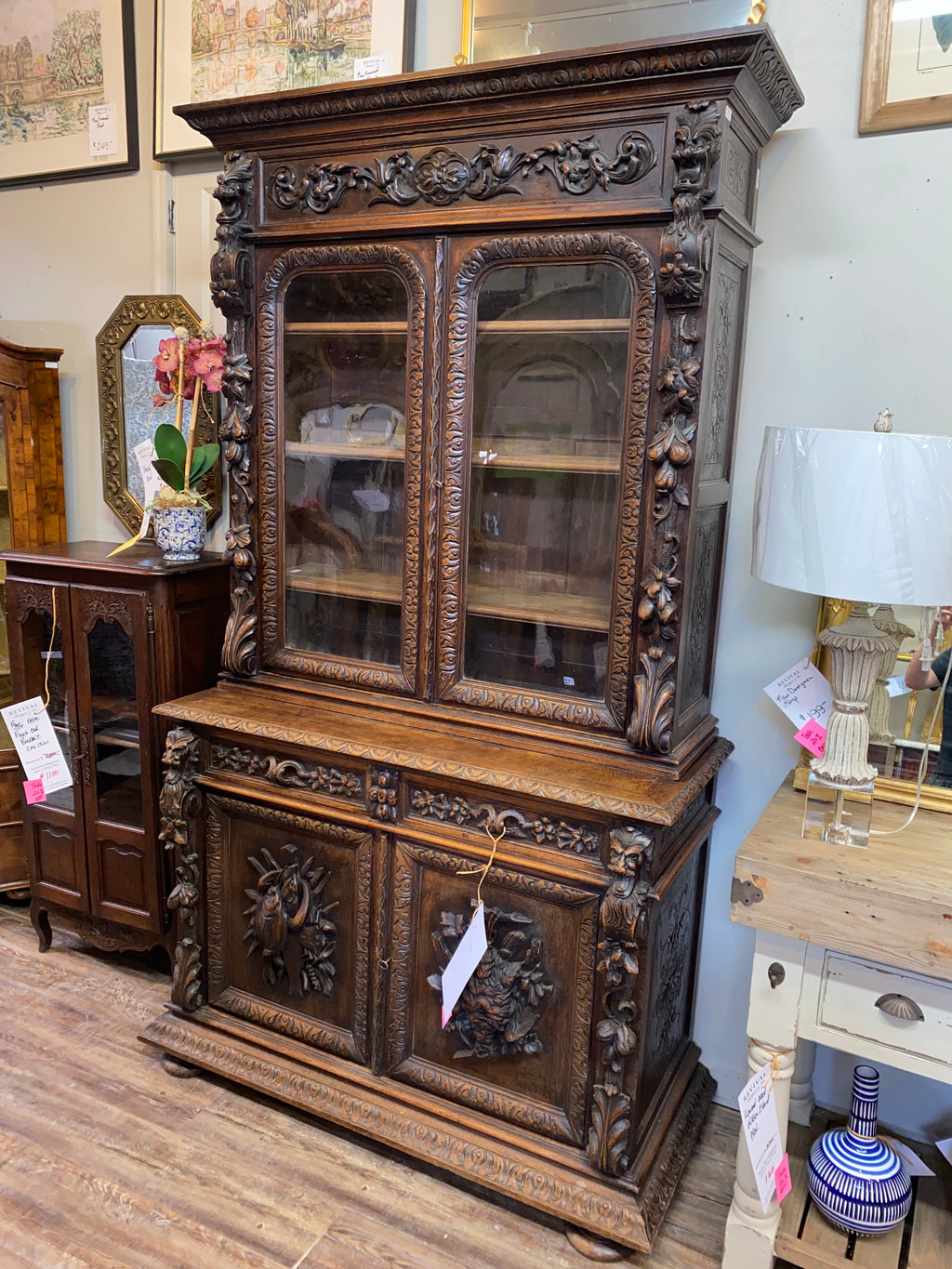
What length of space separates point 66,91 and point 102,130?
0.23 metres

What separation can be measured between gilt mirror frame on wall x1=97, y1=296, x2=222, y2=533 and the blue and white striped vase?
2235 millimetres

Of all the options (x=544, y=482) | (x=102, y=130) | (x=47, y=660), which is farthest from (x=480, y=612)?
(x=102, y=130)

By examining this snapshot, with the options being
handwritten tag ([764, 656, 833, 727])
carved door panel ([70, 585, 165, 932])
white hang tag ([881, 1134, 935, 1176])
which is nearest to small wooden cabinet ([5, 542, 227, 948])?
carved door panel ([70, 585, 165, 932])

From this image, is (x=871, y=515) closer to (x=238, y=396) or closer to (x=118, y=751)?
(x=238, y=396)

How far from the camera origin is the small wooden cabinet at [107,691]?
2.39 metres

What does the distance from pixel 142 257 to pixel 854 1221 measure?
3.07m

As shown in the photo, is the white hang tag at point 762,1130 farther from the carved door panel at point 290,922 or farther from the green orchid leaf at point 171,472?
the green orchid leaf at point 171,472

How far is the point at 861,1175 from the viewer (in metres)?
1.69

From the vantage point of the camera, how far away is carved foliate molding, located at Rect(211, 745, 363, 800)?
1987 millimetres

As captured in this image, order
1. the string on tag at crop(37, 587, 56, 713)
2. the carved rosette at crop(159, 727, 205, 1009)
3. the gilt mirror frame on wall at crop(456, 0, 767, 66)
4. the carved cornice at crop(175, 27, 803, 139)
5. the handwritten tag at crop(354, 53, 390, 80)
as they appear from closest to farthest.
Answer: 1. the carved cornice at crop(175, 27, 803, 139)
2. the gilt mirror frame on wall at crop(456, 0, 767, 66)
3. the carved rosette at crop(159, 727, 205, 1009)
4. the handwritten tag at crop(354, 53, 390, 80)
5. the string on tag at crop(37, 587, 56, 713)

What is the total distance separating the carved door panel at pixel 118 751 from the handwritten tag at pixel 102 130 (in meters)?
1.43

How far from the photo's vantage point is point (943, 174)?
1.79 meters

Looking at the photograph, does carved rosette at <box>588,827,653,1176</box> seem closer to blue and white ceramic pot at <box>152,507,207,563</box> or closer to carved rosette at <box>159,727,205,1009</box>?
carved rosette at <box>159,727,205,1009</box>

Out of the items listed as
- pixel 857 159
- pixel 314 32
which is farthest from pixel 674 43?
pixel 314 32
